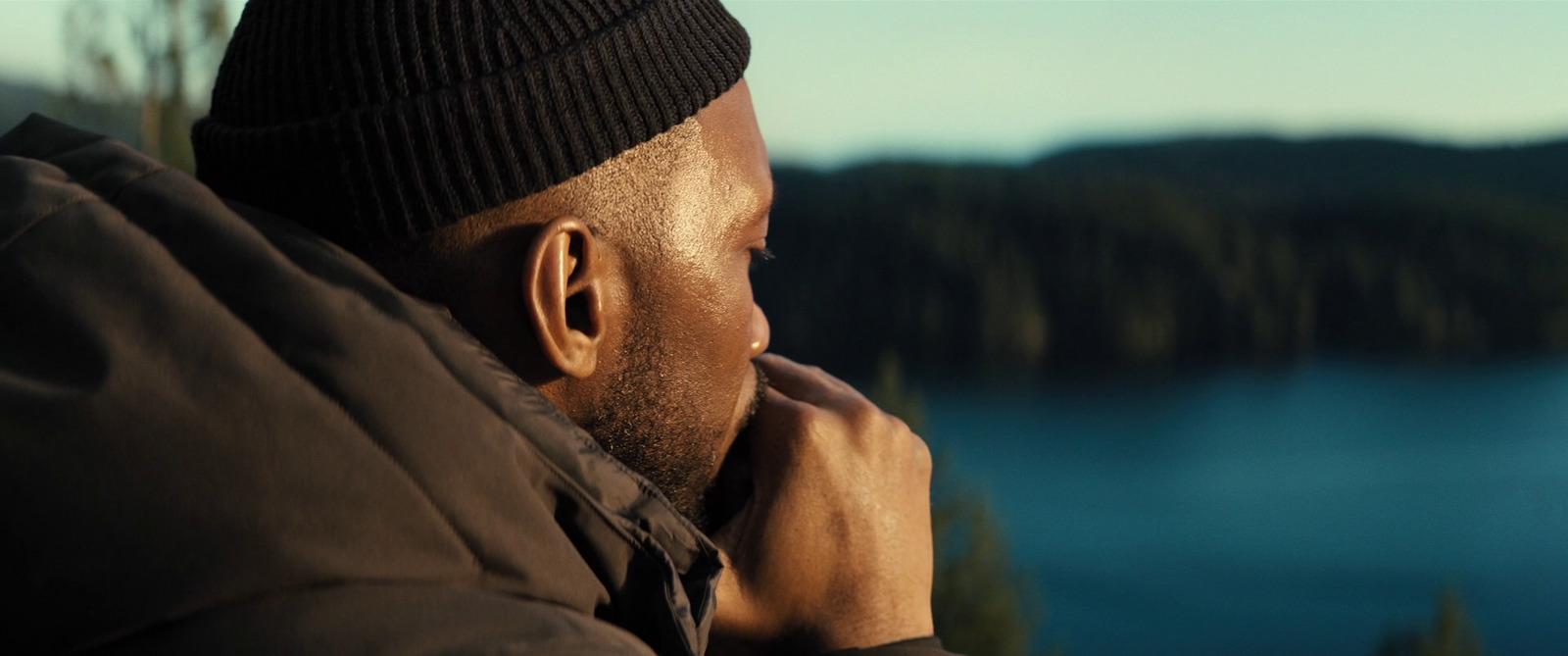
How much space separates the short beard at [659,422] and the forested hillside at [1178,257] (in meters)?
21.1

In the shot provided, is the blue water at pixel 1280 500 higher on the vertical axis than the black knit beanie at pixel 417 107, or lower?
lower

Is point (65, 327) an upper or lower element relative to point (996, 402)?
upper

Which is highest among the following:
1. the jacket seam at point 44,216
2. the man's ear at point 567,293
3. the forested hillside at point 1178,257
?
the jacket seam at point 44,216

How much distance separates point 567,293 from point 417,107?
22 centimetres

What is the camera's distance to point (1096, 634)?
25.0 m

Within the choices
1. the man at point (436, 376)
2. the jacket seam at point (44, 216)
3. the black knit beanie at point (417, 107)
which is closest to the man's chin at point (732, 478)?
the man at point (436, 376)

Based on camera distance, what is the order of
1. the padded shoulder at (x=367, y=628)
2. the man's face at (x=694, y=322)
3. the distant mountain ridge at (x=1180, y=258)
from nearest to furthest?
the padded shoulder at (x=367, y=628) < the man's face at (x=694, y=322) < the distant mountain ridge at (x=1180, y=258)

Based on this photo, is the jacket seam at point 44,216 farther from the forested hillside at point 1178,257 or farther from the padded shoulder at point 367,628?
the forested hillside at point 1178,257

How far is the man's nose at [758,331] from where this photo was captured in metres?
1.47

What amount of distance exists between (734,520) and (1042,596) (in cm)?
2491

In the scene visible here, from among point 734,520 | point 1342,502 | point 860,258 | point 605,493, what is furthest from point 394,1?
point 1342,502

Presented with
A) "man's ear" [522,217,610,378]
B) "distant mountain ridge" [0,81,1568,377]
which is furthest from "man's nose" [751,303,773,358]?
"distant mountain ridge" [0,81,1568,377]

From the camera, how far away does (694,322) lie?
1337 mm

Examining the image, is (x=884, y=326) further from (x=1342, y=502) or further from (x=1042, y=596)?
(x=1342, y=502)
